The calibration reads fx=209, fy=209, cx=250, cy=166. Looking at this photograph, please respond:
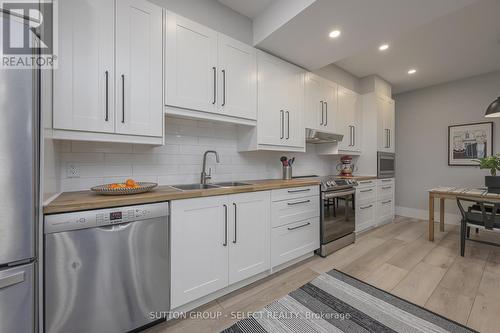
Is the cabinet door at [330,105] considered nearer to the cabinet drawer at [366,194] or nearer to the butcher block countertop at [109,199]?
the cabinet drawer at [366,194]

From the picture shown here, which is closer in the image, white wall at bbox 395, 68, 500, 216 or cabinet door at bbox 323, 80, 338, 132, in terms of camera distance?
cabinet door at bbox 323, 80, 338, 132

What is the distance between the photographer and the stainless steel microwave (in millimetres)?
3639

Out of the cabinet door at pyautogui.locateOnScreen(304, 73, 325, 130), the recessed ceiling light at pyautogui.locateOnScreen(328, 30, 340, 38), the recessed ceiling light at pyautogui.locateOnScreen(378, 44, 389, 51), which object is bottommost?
the cabinet door at pyautogui.locateOnScreen(304, 73, 325, 130)

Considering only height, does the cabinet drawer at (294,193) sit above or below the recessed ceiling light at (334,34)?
below

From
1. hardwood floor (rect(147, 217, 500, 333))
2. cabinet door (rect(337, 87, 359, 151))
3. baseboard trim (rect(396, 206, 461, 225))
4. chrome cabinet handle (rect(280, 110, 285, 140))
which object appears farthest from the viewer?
baseboard trim (rect(396, 206, 461, 225))

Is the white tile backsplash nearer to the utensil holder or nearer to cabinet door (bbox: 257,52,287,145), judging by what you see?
the utensil holder

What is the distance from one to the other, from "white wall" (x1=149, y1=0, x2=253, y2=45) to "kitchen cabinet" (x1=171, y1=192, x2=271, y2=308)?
1701mm

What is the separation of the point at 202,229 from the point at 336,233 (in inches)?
73.9

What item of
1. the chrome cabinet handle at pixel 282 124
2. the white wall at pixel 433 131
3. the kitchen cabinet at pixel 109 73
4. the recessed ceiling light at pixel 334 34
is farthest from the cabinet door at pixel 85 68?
the white wall at pixel 433 131

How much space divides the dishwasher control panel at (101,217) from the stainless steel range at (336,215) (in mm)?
1899

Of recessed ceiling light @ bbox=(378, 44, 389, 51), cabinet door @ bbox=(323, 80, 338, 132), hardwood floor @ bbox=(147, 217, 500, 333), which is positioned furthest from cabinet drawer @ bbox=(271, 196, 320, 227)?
recessed ceiling light @ bbox=(378, 44, 389, 51)

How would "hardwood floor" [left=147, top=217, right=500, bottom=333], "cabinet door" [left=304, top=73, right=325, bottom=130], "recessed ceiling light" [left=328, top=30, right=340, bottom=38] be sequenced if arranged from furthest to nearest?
1. "cabinet door" [left=304, top=73, right=325, bottom=130]
2. "recessed ceiling light" [left=328, top=30, right=340, bottom=38]
3. "hardwood floor" [left=147, top=217, right=500, bottom=333]

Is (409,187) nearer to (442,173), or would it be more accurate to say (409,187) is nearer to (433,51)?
(442,173)

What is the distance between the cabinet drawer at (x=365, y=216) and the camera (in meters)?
3.20
